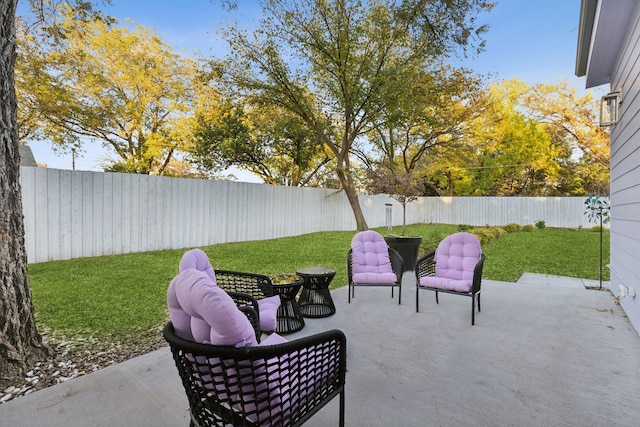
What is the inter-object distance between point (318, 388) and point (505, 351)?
1913 millimetres

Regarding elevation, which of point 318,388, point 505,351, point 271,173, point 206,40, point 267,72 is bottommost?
point 505,351

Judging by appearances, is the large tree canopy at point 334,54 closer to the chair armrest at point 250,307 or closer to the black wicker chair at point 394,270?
the black wicker chair at point 394,270

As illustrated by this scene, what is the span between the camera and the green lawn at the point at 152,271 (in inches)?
129

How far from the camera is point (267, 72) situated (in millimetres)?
8664

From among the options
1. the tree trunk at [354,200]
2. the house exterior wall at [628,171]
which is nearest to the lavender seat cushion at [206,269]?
the house exterior wall at [628,171]

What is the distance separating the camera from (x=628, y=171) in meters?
3.48

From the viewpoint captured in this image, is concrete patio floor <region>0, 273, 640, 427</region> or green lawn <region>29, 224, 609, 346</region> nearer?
concrete patio floor <region>0, 273, 640, 427</region>

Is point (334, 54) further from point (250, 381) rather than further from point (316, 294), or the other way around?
point (250, 381)

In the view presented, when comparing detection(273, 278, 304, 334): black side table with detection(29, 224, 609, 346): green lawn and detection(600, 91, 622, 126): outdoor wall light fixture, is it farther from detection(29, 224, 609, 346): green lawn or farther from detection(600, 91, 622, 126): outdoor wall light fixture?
detection(600, 91, 622, 126): outdoor wall light fixture

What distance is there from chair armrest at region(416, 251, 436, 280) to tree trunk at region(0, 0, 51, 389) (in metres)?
3.42

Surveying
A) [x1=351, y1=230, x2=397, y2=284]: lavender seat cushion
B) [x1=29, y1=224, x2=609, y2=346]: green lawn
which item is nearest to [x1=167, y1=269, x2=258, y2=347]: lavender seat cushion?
[x1=29, y1=224, x2=609, y2=346]: green lawn

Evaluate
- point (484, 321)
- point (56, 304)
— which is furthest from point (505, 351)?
point (56, 304)

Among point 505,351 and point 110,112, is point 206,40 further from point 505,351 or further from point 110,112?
point 505,351

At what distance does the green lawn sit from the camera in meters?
3.27
